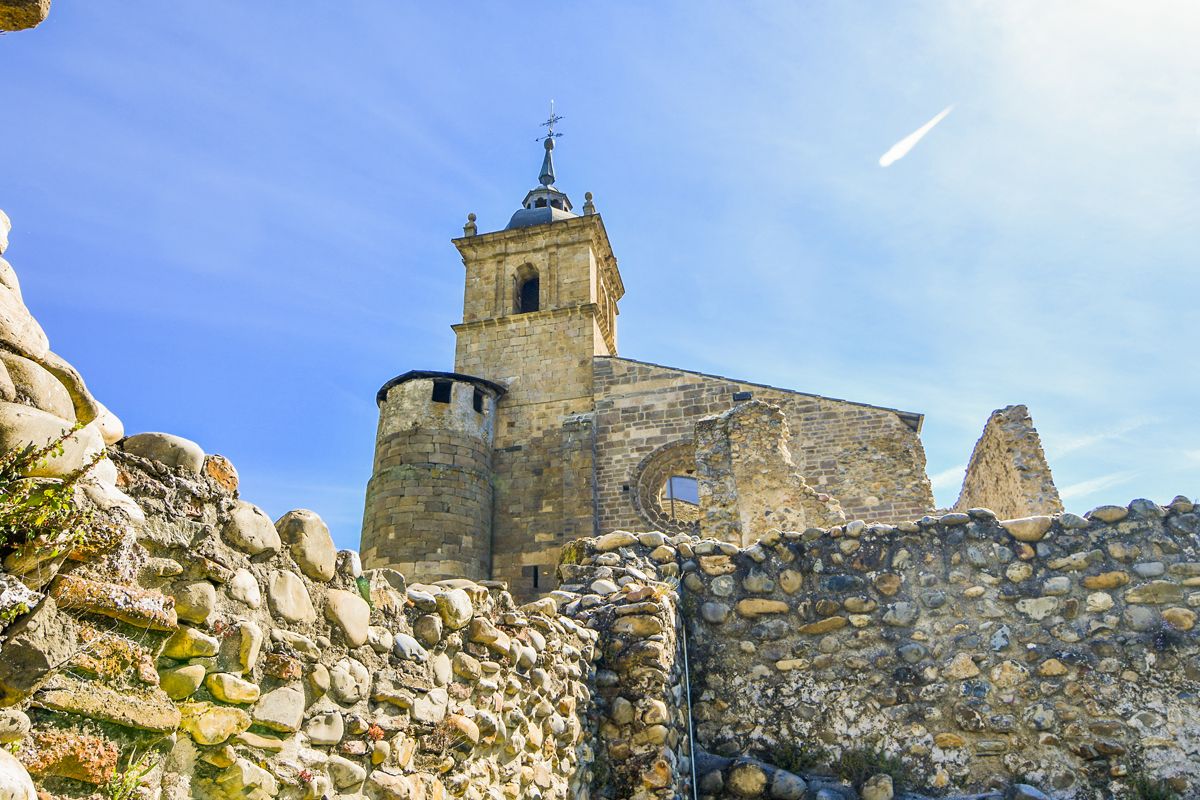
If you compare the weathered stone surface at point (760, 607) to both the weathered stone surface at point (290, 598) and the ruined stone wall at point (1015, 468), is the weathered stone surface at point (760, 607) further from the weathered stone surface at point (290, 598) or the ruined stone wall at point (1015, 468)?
the ruined stone wall at point (1015, 468)

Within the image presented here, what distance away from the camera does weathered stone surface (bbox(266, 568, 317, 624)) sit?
241 centimetres

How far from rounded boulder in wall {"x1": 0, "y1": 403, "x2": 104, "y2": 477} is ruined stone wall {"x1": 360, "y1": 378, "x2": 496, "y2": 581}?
12679 mm

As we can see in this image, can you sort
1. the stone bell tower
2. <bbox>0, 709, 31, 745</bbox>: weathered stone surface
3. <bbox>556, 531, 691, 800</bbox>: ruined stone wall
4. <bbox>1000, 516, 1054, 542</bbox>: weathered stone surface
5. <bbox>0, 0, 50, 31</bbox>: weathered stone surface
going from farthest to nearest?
the stone bell tower
<bbox>1000, 516, 1054, 542</bbox>: weathered stone surface
<bbox>556, 531, 691, 800</bbox>: ruined stone wall
<bbox>0, 0, 50, 31</bbox>: weathered stone surface
<bbox>0, 709, 31, 745</bbox>: weathered stone surface

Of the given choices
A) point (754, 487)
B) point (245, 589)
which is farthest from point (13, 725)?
point (754, 487)

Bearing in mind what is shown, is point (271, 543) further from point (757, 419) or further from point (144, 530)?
point (757, 419)

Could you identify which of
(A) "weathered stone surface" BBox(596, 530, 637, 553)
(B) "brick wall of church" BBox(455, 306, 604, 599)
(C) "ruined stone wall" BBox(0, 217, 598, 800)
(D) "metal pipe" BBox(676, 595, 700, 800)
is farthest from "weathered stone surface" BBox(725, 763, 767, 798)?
(B) "brick wall of church" BBox(455, 306, 604, 599)

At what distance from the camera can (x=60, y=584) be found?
1798mm

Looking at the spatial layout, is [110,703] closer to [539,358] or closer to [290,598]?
[290,598]

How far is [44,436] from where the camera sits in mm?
1775

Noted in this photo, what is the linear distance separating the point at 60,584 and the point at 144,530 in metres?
0.28

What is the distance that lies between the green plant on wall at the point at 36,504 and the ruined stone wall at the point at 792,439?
42.2 ft

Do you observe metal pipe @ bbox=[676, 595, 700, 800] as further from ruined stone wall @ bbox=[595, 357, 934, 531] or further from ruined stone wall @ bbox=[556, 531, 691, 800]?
ruined stone wall @ bbox=[595, 357, 934, 531]

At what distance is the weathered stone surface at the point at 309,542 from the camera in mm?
2564

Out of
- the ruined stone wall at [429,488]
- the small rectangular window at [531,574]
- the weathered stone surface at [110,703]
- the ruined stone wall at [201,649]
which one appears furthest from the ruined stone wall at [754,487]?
the weathered stone surface at [110,703]
